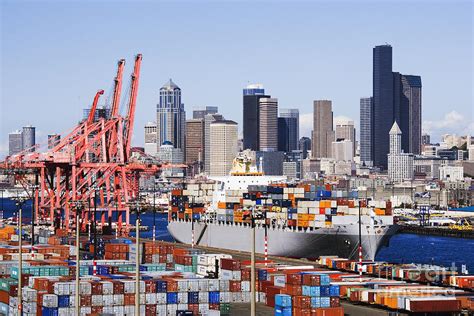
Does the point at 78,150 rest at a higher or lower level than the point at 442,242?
A: higher

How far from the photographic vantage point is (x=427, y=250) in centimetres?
12300

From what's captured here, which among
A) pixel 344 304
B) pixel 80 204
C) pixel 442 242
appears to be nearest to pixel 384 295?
pixel 344 304

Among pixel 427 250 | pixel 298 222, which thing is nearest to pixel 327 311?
pixel 298 222

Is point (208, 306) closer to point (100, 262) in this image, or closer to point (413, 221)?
point (100, 262)

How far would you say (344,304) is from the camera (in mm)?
59062

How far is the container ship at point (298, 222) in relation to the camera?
90.9 m

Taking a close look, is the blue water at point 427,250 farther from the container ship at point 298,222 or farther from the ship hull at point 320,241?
the container ship at point 298,222

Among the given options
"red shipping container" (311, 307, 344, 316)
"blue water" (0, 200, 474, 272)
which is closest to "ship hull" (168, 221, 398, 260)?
"blue water" (0, 200, 474, 272)

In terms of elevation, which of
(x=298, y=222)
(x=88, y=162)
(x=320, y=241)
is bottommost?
(x=320, y=241)

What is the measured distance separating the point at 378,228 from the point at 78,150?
3552 centimetres

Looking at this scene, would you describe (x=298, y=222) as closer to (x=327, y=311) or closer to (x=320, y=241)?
(x=320, y=241)

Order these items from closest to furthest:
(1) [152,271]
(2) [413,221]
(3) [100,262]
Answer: (1) [152,271] < (3) [100,262] < (2) [413,221]

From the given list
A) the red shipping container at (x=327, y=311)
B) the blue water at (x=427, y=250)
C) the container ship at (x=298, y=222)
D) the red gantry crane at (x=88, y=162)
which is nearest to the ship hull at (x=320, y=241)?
the container ship at (x=298, y=222)

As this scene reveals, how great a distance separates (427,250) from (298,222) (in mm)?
33657
